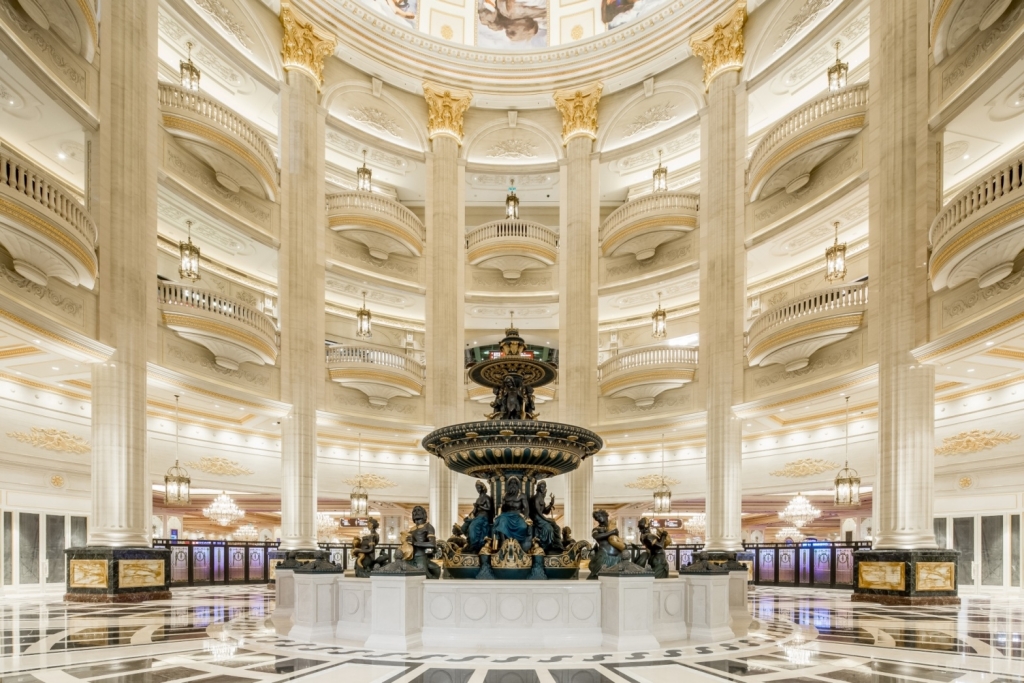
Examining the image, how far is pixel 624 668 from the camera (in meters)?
5.46

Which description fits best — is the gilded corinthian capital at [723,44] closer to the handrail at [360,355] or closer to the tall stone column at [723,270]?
the tall stone column at [723,270]

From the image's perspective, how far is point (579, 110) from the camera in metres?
21.1

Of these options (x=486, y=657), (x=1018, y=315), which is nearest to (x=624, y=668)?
(x=486, y=657)

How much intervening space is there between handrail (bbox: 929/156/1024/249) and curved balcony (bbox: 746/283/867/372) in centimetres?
338

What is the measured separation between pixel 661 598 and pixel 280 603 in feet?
18.9

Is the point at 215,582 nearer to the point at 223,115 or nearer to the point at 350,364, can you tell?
the point at 350,364

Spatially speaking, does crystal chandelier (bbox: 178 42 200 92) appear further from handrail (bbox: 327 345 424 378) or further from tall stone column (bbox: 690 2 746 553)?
tall stone column (bbox: 690 2 746 553)

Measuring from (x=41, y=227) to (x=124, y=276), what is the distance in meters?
3.00

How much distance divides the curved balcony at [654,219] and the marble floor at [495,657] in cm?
1268

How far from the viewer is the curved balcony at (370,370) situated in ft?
61.2

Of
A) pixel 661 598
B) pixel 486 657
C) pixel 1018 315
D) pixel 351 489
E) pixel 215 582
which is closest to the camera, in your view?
pixel 486 657

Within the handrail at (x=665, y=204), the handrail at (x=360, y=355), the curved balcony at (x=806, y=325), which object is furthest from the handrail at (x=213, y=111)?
the curved balcony at (x=806, y=325)

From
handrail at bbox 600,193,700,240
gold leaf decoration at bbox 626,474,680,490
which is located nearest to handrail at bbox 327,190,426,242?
handrail at bbox 600,193,700,240

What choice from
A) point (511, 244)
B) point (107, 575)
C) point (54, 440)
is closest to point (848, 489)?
point (511, 244)
